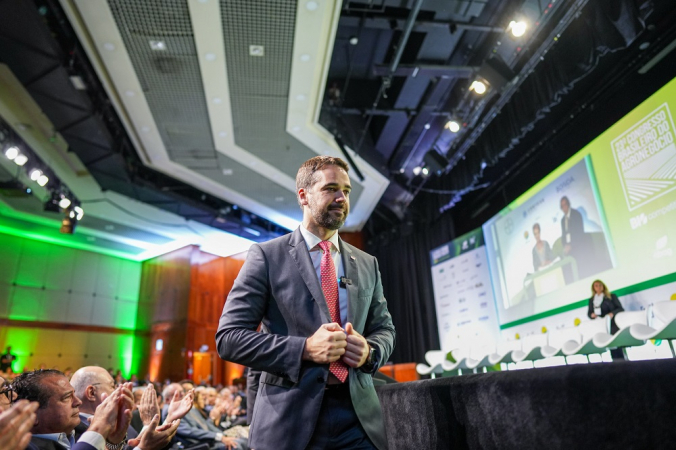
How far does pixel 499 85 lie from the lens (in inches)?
239

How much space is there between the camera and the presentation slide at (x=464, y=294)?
9102mm

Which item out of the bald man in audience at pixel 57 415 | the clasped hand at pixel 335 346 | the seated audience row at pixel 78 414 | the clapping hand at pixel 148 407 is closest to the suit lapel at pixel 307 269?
the clasped hand at pixel 335 346

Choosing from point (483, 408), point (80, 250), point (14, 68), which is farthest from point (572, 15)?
point (80, 250)

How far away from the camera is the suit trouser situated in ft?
3.88

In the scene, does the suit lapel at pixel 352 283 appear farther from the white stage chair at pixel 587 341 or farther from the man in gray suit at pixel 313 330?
the white stage chair at pixel 587 341

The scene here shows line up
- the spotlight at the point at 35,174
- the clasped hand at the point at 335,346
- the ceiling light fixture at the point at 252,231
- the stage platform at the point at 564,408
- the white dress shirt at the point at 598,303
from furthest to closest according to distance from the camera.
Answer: the ceiling light fixture at the point at 252,231, the spotlight at the point at 35,174, the white dress shirt at the point at 598,303, the clasped hand at the point at 335,346, the stage platform at the point at 564,408

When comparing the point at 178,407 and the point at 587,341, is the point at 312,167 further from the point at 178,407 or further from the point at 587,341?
the point at 587,341

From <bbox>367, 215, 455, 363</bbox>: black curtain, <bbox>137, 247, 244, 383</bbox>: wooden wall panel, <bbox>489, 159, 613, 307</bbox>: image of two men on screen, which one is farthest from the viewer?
<bbox>137, 247, 244, 383</bbox>: wooden wall panel

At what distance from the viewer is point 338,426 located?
120cm

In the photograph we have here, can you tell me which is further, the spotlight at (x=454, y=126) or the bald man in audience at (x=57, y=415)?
the spotlight at (x=454, y=126)

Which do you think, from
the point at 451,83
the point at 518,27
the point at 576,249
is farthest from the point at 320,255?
the point at 451,83

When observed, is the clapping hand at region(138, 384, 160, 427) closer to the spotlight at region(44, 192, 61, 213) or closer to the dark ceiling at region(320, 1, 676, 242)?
the dark ceiling at region(320, 1, 676, 242)

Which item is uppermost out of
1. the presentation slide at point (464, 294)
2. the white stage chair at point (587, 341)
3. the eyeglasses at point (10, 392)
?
the presentation slide at point (464, 294)

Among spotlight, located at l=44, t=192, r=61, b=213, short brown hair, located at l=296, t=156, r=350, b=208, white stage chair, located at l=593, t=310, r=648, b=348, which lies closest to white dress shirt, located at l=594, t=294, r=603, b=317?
white stage chair, located at l=593, t=310, r=648, b=348
